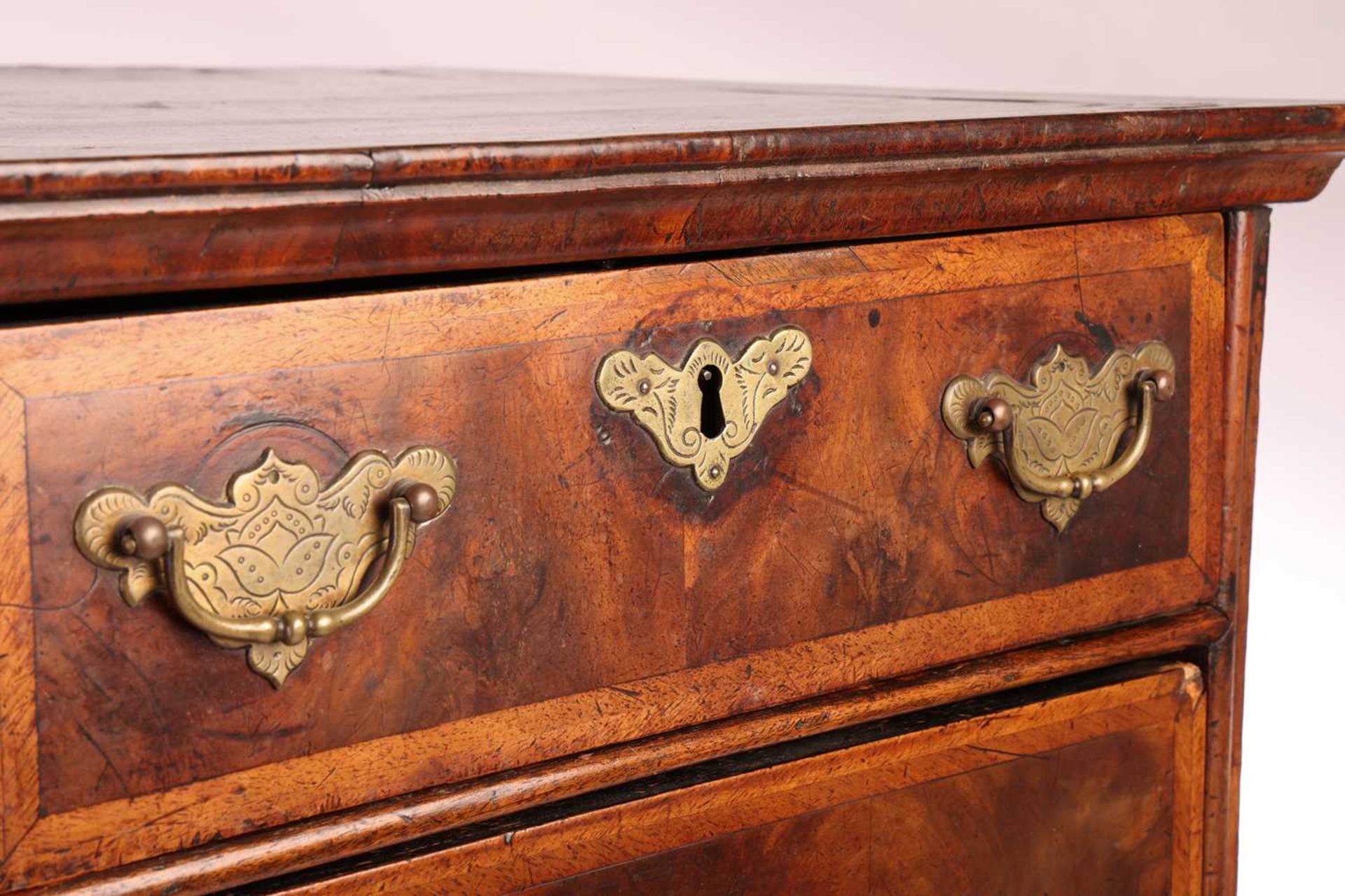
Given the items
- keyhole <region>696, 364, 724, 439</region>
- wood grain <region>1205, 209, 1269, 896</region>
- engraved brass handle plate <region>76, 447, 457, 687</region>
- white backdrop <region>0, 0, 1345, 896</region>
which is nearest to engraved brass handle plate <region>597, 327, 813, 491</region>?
keyhole <region>696, 364, 724, 439</region>

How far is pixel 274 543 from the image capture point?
0.77m

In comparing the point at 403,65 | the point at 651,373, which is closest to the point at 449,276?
the point at 651,373

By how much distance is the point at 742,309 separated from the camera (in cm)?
89

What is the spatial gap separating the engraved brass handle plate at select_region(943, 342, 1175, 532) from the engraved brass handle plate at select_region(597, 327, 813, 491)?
0.12 m

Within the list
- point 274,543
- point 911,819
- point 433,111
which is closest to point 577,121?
point 433,111

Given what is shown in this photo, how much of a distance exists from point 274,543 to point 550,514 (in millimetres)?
142

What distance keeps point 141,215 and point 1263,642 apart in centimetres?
178

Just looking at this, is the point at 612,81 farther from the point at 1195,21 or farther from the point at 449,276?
the point at 1195,21

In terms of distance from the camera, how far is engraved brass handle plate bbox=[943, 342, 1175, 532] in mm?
973

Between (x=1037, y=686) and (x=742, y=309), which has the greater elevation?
(x=742, y=309)

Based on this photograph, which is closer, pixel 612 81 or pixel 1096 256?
pixel 1096 256

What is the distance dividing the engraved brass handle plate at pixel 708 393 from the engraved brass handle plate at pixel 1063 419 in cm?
12

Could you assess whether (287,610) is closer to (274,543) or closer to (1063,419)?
(274,543)

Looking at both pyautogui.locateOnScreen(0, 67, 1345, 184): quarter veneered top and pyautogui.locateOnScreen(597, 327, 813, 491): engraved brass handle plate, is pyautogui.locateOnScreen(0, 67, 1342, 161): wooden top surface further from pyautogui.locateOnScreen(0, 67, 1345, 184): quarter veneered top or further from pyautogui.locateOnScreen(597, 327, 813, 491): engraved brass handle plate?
pyautogui.locateOnScreen(597, 327, 813, 491): engraved brass handle plate
